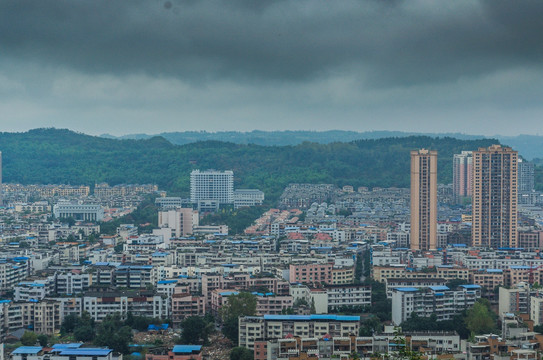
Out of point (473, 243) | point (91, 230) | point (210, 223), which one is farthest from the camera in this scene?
point (210, 223)

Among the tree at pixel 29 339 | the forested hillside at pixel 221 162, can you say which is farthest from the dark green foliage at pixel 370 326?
the forested hillside at pixel 221 162

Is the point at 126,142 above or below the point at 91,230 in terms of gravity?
above

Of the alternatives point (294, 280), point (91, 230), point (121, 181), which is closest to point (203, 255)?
point (294, 280)

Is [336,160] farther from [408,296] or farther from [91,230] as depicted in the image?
[408,296]

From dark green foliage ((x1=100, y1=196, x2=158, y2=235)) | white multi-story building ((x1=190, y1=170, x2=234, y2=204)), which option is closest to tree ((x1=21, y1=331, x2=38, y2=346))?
dark green foliage ((x1=100, y1=196, x2=158, y2=235))

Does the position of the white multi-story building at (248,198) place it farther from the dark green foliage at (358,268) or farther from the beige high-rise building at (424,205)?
the dark green foliage at (358,268)

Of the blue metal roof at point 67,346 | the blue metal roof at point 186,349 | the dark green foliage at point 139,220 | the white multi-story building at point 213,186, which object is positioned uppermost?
the white multi-story building at point 213,186

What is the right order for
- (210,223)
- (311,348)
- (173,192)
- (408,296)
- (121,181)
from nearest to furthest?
(311,348) → (408,296) → (210,223) → (173,192) → (121,181)

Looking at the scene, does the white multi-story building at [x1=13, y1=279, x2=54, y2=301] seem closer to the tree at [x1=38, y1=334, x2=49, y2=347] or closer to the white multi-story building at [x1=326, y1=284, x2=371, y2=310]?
the tree at [x1=38, y1=334, x2=49, y2=347]
